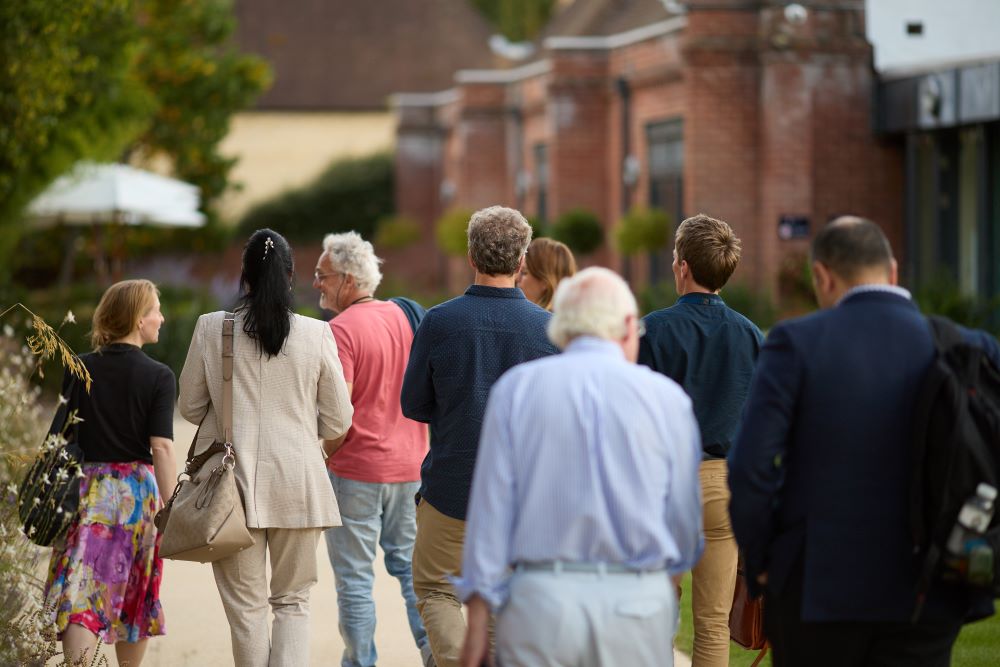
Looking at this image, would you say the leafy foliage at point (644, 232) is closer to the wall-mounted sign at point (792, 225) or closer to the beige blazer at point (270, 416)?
the wall-mounted sign at point (792, 225)

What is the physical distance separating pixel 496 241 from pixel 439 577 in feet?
4.04

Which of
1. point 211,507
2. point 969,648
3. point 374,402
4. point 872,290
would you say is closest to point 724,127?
point 969,648

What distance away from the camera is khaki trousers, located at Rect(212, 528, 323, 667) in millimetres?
5207

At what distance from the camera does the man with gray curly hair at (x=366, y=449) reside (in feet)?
19.9

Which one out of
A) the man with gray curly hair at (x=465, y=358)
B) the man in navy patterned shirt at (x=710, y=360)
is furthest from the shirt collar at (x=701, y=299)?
the man with gray curly hair at (x=465, y=358)

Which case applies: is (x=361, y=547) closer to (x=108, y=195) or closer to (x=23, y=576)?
(x=23, y=576)

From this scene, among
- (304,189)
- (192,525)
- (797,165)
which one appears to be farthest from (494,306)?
(304,189)

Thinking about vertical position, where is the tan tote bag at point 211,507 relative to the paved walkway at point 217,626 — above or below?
above

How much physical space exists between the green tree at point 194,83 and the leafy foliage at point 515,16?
22723mm

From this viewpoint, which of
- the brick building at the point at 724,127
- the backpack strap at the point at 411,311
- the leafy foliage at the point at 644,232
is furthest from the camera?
the leafy foliage at the point at 644,232

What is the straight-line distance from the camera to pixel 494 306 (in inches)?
200

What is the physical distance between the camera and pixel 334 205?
39.2 meters

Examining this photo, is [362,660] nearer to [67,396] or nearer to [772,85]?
[67,396]

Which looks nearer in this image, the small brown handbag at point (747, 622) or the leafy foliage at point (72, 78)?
the small brown handbag at point (747, 622)
